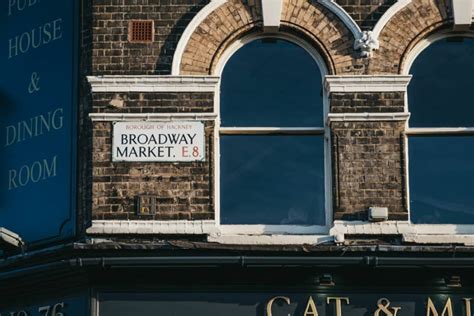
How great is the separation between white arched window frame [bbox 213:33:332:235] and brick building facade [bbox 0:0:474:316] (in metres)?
0.02

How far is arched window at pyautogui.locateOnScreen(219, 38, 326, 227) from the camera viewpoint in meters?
18.8

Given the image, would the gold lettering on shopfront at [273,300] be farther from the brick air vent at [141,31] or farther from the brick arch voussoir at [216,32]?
the brick air vent at [141,31]

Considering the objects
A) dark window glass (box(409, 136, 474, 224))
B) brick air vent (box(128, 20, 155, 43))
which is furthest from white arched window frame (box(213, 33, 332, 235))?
dark window glass (box(409, 136, 474, 224))

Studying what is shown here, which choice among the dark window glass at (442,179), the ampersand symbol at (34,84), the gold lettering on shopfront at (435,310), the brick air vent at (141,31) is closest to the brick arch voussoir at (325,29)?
the dark window glass at (442,179)

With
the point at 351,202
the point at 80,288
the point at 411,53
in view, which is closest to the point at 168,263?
the point at 80,288

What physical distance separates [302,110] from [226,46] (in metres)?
1.18

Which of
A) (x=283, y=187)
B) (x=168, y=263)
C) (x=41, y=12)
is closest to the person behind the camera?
(x=168, y=263)

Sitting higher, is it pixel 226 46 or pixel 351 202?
pixel 226 46

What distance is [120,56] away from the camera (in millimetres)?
19078

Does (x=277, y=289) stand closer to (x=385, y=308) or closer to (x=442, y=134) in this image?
(x=385, y=308)

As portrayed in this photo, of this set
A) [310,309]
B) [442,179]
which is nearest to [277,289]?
[310,309]

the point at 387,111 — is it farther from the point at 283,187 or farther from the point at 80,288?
the point at 80,288

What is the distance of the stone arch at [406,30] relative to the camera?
19.0m

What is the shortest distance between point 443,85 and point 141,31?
365cm
